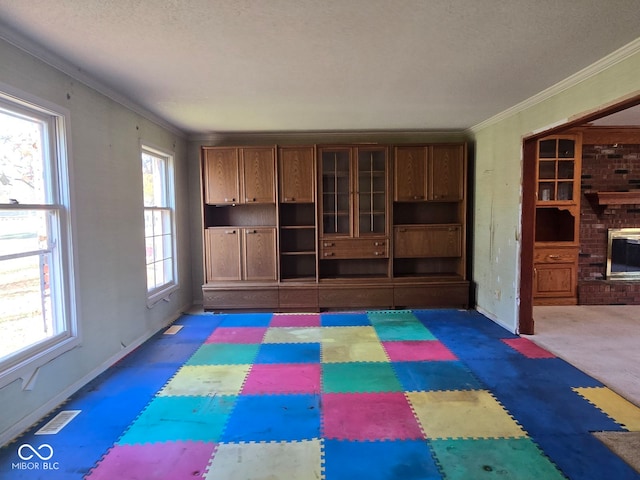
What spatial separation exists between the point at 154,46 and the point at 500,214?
4.24 meters

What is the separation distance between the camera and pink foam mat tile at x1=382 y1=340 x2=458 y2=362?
366 cm

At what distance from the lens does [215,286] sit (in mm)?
5332

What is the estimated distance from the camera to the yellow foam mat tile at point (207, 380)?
9.93 ft

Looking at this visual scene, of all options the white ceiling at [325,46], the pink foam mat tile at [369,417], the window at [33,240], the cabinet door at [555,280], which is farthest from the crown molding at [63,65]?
the cabinet door at [555,280]

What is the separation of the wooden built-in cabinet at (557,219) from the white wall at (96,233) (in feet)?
17.4

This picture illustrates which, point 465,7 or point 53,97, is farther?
point 53,97

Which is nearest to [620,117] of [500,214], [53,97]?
[500,214]

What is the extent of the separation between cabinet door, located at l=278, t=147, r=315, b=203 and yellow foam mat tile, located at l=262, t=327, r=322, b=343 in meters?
1.88

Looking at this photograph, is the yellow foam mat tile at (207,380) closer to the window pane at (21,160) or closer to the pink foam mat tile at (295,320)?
the pink foam mat tile at (295,320)

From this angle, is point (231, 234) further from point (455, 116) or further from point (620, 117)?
point (620, 117)

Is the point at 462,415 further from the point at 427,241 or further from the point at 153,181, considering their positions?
the point at 153,181

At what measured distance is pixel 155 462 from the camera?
2188mm

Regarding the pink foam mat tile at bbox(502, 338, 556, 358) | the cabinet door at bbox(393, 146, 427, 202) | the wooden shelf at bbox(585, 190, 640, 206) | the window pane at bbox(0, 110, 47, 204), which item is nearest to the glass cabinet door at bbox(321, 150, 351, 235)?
the cabinet door at bbox(393, 146, 427, 202)

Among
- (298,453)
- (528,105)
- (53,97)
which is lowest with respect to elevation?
(298,453)
